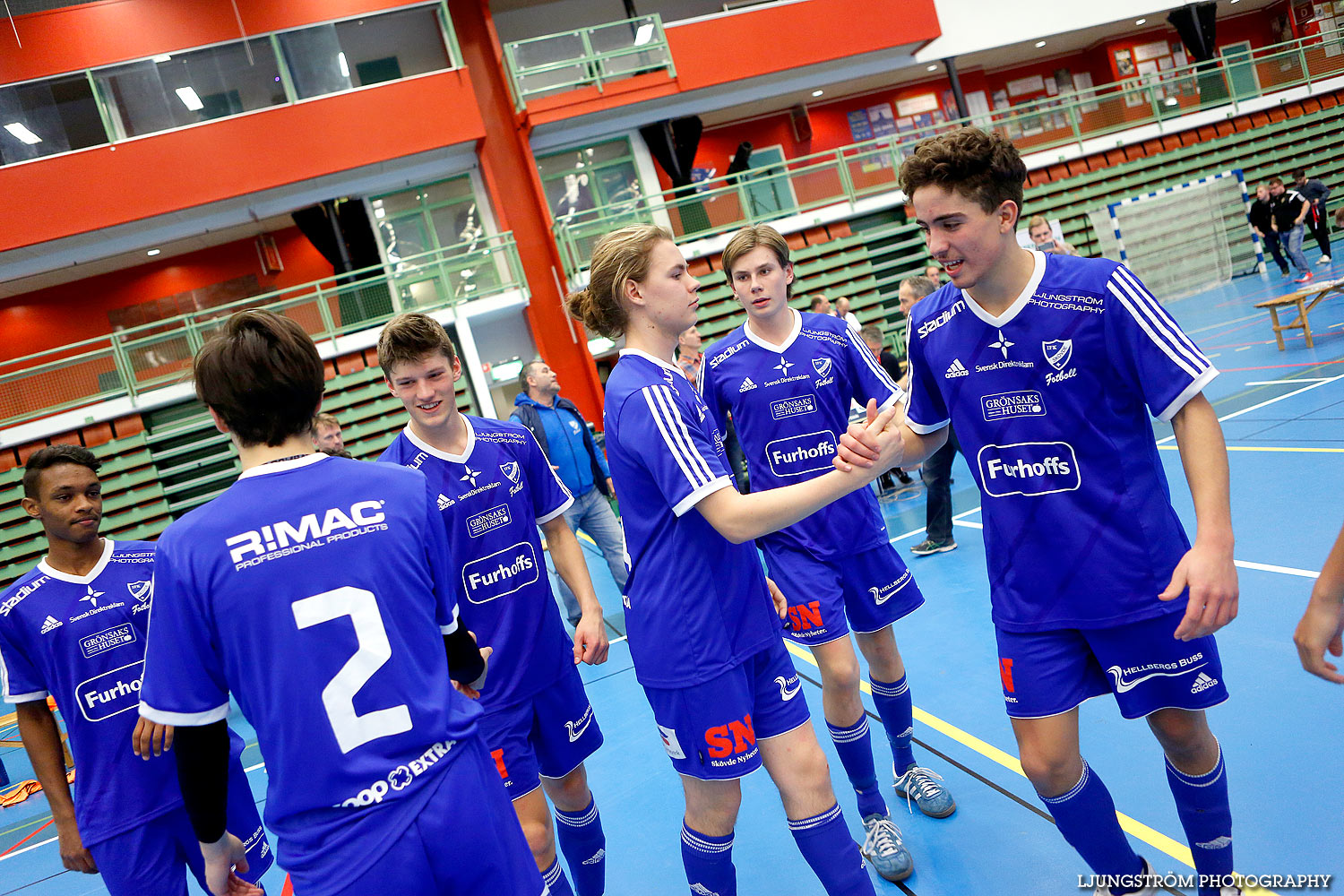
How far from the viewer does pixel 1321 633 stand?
5.33 feet

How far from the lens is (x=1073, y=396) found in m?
2.15

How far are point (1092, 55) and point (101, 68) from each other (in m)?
25.1

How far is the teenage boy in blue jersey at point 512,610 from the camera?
2779 millimetres

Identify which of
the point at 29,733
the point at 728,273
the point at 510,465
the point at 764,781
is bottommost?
the point at 764,781

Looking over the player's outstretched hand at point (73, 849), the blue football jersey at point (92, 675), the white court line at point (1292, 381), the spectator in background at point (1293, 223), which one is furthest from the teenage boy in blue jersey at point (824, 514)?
the spectator in background at point (1293, 223)

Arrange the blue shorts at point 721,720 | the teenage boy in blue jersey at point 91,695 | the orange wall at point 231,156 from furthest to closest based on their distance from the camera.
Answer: the orange wall at point 231,156, the teenage boy in blue jersey at point 91,695, the blue shorts at point 721,720

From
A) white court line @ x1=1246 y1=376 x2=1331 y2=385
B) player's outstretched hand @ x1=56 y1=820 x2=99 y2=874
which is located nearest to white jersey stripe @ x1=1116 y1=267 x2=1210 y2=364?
player's outstretched hand @ x1=56 y1=820 x2=99 y2=874

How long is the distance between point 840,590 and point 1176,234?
20.1 m

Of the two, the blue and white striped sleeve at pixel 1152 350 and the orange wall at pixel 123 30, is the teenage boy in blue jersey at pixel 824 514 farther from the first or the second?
the orange wall at pixel 123 30

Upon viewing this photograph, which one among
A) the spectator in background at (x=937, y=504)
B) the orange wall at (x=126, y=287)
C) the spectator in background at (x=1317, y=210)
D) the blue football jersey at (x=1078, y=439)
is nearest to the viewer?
the blue football jersey at (x=1078, y=439)

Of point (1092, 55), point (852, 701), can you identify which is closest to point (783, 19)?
point (1092, 55)

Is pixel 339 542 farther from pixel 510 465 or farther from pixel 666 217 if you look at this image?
pixel 666 217

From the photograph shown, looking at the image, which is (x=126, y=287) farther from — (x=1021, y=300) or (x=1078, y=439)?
(x=1078, y=439)

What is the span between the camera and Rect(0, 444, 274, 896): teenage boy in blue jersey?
2.79 metres
